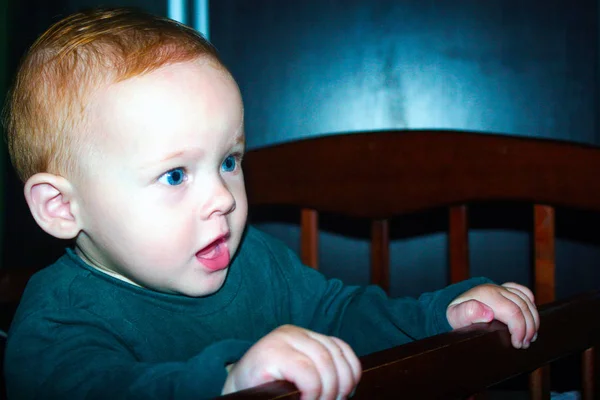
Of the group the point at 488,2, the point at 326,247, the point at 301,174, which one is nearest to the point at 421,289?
the point at 326,247

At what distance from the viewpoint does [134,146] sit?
2.08 ft

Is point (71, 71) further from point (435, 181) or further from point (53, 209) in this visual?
point (435, 181)

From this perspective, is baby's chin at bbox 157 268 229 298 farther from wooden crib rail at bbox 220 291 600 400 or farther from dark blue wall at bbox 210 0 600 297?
dark blue wall at bbox 210 0 600 297

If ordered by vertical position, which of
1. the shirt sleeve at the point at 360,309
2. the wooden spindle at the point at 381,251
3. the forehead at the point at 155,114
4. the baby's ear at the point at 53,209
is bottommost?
the wooden spindle at the point at 381,251

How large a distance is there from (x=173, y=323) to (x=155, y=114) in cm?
23

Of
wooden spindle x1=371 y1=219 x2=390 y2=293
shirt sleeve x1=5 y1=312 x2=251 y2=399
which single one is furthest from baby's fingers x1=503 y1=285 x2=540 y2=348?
wooden spindle x1=371 y1=219 x2=390 y2=293

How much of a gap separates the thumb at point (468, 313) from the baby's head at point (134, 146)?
259mm

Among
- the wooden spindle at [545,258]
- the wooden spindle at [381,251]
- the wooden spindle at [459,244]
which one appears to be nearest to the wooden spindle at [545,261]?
the wooden spindle at [545,258]

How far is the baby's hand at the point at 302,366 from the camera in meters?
0.48

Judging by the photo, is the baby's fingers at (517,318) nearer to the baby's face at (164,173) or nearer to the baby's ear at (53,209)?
the baby's face at (164,173)

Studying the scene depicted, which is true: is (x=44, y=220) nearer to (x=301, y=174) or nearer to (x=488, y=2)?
(x=301, y=174)

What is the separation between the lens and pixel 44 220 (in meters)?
0.69

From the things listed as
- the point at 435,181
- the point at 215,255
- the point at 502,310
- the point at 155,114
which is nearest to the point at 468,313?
the point at 502,310

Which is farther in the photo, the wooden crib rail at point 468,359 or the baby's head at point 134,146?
the baby's head at point 134,146
